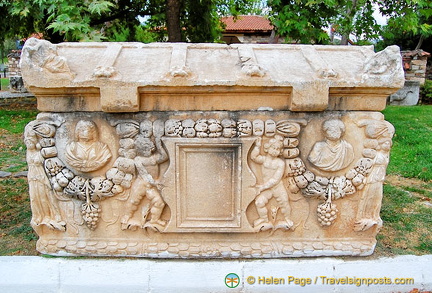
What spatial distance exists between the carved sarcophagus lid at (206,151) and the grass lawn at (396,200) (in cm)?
39

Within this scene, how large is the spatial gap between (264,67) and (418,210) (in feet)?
7.37

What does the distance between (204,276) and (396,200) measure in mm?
2353

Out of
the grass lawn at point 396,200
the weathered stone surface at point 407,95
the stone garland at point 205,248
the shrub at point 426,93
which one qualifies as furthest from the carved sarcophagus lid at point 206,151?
the shrub at point 426,93

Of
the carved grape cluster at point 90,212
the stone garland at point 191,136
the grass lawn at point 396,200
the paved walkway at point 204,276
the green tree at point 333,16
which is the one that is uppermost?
the green tree at point 333,16

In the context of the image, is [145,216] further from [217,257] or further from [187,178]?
[217,257]

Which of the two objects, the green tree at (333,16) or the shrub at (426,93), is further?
the shrub at (426,93)

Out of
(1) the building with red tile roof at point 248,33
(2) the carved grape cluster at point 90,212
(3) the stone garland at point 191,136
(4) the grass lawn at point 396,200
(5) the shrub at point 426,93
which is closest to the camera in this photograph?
(3) the stone garland at point 191,136

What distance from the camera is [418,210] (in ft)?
11.7

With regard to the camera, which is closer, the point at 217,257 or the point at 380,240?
the point at 217,257

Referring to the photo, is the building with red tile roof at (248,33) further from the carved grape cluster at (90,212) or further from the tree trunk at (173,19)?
the carved grape cluster at (90,212)

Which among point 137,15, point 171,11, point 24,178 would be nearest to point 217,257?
point 24,178

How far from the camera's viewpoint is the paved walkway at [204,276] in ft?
8.20

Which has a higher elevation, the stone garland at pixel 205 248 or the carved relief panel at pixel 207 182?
the carved relief panel at pixel 207 182

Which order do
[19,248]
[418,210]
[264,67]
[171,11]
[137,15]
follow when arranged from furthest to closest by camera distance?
[137,15], [171,11], [418,210], [19,248], [264,67]
